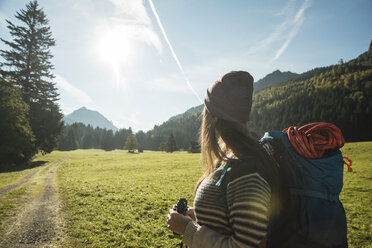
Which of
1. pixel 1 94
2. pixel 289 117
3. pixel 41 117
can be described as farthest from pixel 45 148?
pixel 289 117

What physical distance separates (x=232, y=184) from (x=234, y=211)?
23cm

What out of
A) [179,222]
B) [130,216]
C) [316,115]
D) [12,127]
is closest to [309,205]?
[179,222]

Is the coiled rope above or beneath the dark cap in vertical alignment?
beneath

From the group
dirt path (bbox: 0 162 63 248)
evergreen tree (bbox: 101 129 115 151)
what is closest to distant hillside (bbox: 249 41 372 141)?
evergreen tree (bbox: 101 129 115 151)

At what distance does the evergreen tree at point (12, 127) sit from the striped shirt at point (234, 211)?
3528 centimetres

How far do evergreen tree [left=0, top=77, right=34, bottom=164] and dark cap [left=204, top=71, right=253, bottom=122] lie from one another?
116 ft

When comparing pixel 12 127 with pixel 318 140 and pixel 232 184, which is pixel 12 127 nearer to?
pixel 232 184

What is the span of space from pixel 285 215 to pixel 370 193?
17.0m

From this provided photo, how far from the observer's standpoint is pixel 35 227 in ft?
23.6

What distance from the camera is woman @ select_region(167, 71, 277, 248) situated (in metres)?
1.49

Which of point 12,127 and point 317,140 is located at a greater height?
point 12,127

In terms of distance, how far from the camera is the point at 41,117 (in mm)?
35375

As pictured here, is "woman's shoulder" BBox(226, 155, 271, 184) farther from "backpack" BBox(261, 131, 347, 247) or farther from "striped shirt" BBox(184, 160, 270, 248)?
"backpack" BBox(261, 131, 347, 247)

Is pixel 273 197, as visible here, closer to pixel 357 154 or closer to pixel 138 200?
pixel 138 200
